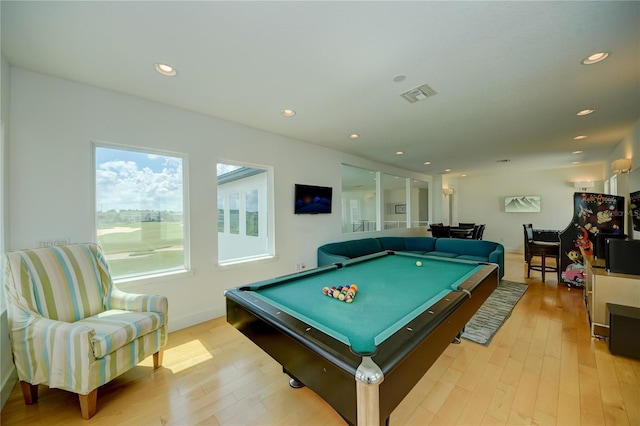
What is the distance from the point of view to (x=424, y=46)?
6.06 ft

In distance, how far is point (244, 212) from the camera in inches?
185

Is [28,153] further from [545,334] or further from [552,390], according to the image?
[545,334]

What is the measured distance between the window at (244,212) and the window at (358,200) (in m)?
1.90

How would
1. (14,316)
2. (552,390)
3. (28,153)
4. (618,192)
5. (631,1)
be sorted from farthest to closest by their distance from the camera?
1. (618,192)
2. (28,153)
3. (552,390)
4. (14,316)
5. (631,1)

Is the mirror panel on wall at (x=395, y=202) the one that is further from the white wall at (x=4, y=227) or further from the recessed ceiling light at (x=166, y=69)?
the white wall at (x=4, y=227)

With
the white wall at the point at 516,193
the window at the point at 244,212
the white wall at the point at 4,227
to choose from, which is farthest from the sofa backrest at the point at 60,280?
the white wall at the point at 516,193

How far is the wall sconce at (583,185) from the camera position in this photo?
6.91m

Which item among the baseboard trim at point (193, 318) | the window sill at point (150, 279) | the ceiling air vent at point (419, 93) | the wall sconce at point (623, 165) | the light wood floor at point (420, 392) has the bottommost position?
the light wood floor at point (420, 392)

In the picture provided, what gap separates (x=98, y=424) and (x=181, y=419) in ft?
1.70

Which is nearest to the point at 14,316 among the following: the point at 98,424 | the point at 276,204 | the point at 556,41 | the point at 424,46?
the point at 98,424

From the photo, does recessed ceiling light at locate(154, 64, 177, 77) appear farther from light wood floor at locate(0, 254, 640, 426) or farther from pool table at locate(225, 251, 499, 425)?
light wood floor at locate(0, 254, 640, 426)

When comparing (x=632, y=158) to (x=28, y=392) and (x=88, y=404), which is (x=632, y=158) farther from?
(x=28, y=392)

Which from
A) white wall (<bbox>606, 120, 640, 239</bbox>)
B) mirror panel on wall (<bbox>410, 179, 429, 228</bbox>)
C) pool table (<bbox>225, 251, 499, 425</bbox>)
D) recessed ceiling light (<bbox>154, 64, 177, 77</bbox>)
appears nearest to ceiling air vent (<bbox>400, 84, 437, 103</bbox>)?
pool table (<bbox>225, 251, 499, 425</bbox>)

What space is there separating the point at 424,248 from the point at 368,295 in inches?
176
